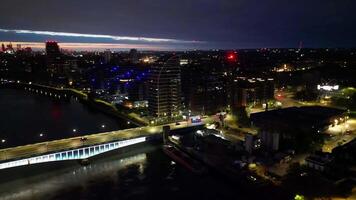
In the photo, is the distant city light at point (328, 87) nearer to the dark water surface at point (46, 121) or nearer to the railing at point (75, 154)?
the dark water surface at point (46, 121)

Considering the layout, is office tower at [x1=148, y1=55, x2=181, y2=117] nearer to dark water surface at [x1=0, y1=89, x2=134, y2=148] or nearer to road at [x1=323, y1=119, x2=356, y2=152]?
dark water surface at [x1=0, y1=89, x2=134, y2=148]

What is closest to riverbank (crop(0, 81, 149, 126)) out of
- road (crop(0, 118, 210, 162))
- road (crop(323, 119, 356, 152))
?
road (crop(0, 118, 210, 162))

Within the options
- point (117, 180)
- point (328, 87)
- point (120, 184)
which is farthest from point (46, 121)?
point (328, 87)

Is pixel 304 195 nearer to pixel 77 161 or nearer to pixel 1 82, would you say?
pixel 77 161

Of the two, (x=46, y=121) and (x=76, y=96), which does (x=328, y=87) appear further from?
(x=76, y=96)

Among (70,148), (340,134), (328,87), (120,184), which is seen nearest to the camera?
(120,184)

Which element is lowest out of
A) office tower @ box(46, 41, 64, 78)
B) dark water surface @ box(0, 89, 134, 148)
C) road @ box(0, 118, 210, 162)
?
dark water surface @ box(0, 89, 134, 148)
